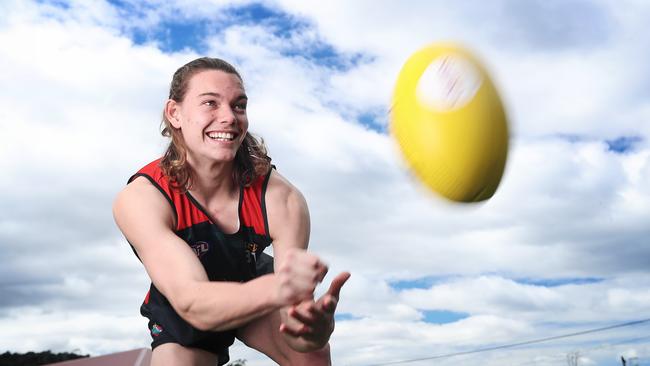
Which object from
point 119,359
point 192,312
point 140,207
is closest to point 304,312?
point 192,312

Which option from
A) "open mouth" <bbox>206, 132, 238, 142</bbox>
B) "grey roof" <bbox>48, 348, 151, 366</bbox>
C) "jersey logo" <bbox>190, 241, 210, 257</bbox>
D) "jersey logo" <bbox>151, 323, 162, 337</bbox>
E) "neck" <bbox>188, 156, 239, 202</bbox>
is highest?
"grey roof" <bbox>48, 348, 151, 366</bbox>

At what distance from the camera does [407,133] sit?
4719mm

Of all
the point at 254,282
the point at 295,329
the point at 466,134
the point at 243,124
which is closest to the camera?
the point at 254,282

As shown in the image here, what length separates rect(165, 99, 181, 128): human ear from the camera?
504cm

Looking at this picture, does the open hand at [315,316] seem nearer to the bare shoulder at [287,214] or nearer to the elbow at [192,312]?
the elbow at [192,312]

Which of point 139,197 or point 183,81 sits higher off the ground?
point 183,81

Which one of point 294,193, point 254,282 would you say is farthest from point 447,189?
point 254,282

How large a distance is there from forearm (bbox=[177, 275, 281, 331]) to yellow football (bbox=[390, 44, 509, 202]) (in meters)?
1.48

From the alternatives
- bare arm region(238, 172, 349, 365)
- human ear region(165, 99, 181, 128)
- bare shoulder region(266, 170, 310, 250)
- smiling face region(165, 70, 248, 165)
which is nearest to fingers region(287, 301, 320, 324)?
bare arm region(238, 172, 349, 365)

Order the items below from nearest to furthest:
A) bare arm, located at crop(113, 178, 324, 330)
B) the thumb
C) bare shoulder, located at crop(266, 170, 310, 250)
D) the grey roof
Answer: bare arm, located at crop(113, 178, 324, 330) → the thumb → bare shoulder, located at crop(266, 170, 310, 250) → the grey roof

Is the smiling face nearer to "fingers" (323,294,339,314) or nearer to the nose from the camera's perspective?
the nose

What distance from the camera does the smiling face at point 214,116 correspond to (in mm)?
4727

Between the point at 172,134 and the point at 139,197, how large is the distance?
2.09ft

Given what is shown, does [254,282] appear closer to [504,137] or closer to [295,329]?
[295,329]
